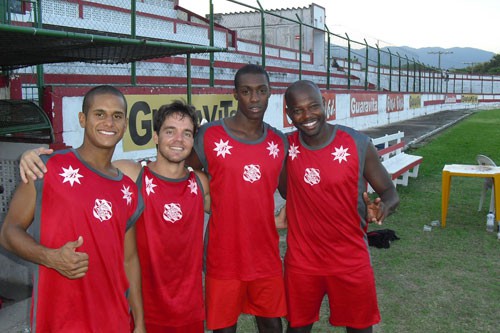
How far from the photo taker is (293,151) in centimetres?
319

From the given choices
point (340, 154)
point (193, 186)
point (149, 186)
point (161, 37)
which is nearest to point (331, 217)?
point (340, 154)

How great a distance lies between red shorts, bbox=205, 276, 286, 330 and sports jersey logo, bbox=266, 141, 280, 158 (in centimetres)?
79

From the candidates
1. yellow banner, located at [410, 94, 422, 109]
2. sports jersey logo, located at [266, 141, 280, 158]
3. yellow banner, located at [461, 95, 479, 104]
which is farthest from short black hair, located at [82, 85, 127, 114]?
yellow banner, located at [461, 95, 479, 104]

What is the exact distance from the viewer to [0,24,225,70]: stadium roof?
2.80m

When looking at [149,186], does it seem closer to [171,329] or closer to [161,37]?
[171,329]

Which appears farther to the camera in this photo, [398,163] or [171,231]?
[398,163]

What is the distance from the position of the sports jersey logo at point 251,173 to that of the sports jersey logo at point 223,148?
0.15 metres

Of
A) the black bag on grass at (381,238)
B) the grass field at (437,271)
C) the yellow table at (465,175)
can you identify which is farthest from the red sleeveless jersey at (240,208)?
the yellow table at (465,175)

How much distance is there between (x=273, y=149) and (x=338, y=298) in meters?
1.02

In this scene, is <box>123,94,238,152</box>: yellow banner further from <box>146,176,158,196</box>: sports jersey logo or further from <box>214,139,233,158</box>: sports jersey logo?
<box>146,176,158,196</box>: sports jersey logo

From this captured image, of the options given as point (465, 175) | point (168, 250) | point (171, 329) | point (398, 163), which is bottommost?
point (171, 329)

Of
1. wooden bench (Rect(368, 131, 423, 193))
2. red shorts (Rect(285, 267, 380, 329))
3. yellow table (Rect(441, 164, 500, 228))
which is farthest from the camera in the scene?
wooden bench (Rect(368, 131, 423, 193))

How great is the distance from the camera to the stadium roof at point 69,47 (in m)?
2.80

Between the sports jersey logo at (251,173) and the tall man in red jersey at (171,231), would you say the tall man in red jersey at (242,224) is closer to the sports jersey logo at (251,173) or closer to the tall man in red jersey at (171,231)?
the sports jersey logo at (251,173)
